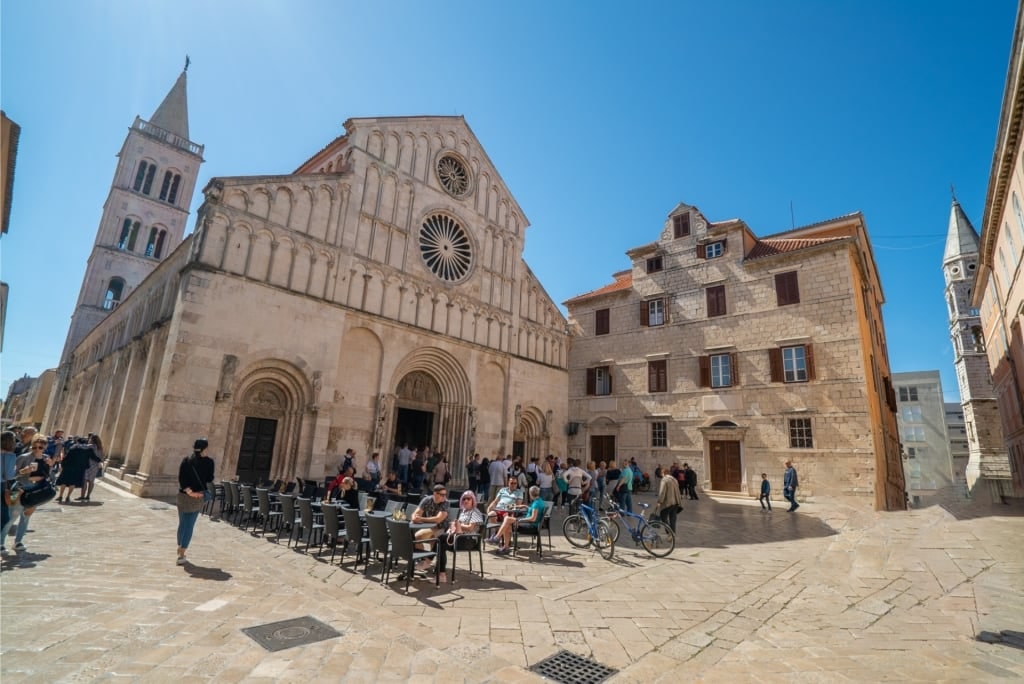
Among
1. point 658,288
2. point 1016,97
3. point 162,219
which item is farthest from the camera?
point 162,219

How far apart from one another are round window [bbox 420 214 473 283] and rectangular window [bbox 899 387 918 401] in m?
61.1

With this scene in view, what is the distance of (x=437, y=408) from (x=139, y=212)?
3690 cm

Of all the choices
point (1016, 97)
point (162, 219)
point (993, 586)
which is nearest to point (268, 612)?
point (993, 586)

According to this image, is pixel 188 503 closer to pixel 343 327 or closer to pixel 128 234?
pixel 343 327

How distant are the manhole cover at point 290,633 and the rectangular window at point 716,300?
19625 millimetres

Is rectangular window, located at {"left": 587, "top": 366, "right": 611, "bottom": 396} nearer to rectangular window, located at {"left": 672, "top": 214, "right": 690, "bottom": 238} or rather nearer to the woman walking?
rectangular window, located at {"left": 672, "top": 214, "right": 690, "bottom": 238}

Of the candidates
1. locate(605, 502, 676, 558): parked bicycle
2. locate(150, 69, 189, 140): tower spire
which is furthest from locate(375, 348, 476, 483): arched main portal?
locate(150, 69, 189, 140): tower spire

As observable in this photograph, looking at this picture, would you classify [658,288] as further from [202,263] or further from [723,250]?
[202,263]

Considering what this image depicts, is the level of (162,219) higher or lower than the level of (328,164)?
higher

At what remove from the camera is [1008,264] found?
51.4 feet

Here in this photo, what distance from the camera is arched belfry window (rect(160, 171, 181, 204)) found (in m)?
40.4

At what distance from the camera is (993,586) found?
5.81 m

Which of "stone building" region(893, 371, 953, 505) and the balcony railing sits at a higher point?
the balcony railing

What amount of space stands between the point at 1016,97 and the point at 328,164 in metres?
22.1
